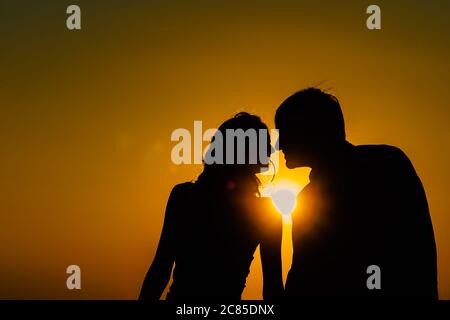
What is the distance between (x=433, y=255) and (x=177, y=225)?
191 centimetres

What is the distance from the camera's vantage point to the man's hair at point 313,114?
4.69 meters

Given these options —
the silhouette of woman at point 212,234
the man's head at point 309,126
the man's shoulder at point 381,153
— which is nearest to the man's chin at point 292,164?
the man's head at point 309,126

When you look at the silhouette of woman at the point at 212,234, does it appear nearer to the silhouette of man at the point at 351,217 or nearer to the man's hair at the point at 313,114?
the man's hair at the point at 313,114

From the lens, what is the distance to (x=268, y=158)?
504cm

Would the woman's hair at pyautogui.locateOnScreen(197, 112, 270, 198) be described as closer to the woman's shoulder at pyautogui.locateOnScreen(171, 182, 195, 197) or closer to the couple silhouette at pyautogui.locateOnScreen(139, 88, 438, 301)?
the couple silhouette at pyautogui.locateOnScreen(139, 88, 438, 301)

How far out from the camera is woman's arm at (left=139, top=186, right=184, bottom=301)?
15.6 ft

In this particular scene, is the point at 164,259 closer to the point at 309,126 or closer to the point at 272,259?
the point at 272,259

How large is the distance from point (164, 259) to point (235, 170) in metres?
0.88

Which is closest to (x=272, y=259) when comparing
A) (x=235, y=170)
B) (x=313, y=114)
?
(x=235, y=170)

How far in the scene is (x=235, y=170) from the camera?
16.1 ft

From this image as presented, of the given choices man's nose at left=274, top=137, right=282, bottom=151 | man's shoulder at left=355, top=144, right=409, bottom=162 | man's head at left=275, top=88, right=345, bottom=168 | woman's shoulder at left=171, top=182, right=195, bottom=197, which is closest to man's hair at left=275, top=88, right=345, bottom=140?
man's head at left=275, top=88, right=345, bottom=168

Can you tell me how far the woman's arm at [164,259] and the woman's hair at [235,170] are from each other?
0.30 meters

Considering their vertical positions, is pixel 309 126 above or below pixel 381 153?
above
